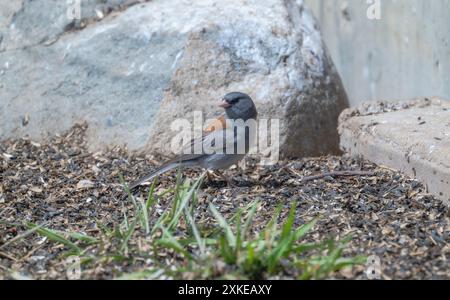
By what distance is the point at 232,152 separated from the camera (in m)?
4.86

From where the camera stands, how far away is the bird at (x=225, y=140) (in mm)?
4852

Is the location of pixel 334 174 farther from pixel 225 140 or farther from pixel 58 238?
pixel 58 238

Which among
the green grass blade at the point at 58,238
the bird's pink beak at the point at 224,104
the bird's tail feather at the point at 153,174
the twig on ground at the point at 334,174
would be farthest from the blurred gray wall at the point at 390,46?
the green grass blade at the point at 58,238

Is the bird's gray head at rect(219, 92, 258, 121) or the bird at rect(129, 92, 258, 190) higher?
the bird's gray head at rect(219, 92, 258, 121)

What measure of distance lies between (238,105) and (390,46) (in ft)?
6.01

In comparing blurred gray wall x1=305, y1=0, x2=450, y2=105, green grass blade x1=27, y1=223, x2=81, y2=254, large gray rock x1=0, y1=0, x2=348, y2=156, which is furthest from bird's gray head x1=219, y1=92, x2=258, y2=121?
green grass blade x1=27, y1=223, x2=81, y2=254

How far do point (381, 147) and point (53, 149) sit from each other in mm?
2247

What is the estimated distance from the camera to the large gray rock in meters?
5.46

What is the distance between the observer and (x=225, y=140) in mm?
4875

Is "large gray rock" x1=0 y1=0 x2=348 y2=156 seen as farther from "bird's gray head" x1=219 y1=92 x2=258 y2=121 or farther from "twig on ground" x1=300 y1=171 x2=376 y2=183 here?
"twig on ground" x1=300 y1=171 x2=376 y2=183

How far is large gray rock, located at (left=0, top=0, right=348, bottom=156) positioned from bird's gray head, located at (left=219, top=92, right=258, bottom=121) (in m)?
0.39

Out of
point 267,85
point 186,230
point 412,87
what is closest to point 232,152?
point 267,85

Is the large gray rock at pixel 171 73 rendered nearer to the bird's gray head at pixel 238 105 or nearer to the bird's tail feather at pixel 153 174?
the bird's gray head at pixel 238 105
